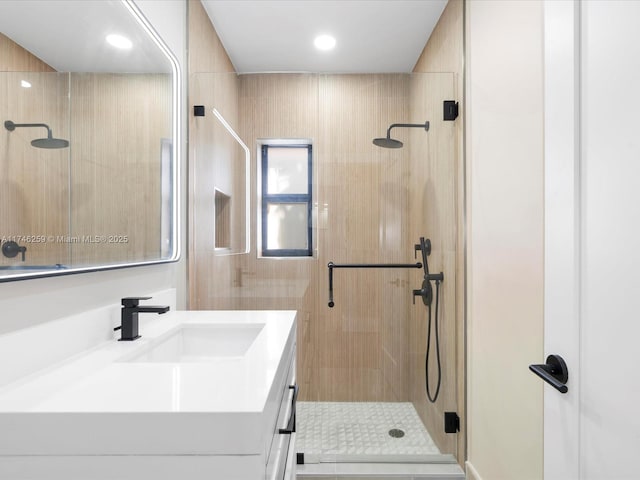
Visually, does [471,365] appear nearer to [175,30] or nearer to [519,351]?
[519,351]

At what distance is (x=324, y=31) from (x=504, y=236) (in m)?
1.63

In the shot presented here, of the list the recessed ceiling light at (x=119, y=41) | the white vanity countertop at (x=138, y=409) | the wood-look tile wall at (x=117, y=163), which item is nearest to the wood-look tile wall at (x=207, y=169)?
the wood-look tile wall at (x=117, y=163)

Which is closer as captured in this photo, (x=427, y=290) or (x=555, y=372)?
(x=555, y=372)

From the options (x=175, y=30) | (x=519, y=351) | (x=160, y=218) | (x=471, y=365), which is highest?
(x=175, y=30)

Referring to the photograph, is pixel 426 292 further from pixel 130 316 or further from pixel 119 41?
pixel 119 41

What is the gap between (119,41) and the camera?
1.14m

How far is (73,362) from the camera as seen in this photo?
87 centimetres

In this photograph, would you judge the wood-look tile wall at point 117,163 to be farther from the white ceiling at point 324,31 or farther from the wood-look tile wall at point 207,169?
the white ceiling at point 324,31

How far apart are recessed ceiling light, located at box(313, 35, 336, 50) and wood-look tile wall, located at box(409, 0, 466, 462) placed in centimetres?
65

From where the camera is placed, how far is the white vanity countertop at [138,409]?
1.84 ft

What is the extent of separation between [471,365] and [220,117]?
71.7 inches

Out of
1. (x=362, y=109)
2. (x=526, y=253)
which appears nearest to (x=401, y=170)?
(x=362, y=109)

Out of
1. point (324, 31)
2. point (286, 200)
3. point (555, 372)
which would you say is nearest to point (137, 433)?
point (555, 372)

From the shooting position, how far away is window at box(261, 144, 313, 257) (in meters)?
1.91
